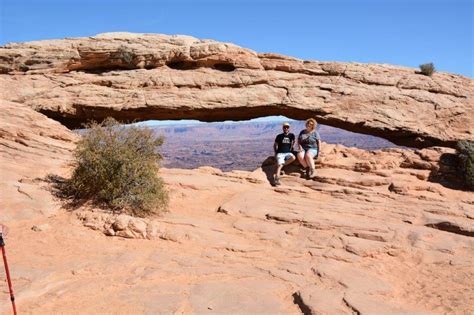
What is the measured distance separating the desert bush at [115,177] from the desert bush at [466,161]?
10836 millimetres

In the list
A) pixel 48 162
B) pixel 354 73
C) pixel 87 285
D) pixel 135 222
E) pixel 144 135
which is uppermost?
pixel 354 73

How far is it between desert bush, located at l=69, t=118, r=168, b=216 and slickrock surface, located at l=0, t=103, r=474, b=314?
55 cm

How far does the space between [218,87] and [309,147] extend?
6.23 meters

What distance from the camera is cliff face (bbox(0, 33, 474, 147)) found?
18.0 m

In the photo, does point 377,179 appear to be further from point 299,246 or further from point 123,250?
point 123,250

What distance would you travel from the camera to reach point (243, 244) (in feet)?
30.9

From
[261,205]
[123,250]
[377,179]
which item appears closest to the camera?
[123,250]

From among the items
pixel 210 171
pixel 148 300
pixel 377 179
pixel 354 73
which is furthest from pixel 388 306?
pixel 354 73

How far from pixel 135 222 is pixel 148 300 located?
308cm

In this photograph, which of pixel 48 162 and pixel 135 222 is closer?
pixel 135 222

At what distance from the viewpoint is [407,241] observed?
9.94m

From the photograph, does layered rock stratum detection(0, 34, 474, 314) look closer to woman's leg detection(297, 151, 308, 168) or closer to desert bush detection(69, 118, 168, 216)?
desert bush detection(69, 118, 168, 216)

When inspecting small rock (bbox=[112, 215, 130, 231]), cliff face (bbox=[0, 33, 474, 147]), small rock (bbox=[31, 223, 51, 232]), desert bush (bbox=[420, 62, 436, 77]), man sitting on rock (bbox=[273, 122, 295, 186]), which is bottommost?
small rock (bbox=[31, 223, 51, 232])

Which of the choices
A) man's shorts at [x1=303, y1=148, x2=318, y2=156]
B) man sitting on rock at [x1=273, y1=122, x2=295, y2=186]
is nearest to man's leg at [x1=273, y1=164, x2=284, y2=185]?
man sitting on rock at [x1=273, y1=122, x2=295, y2=186]
